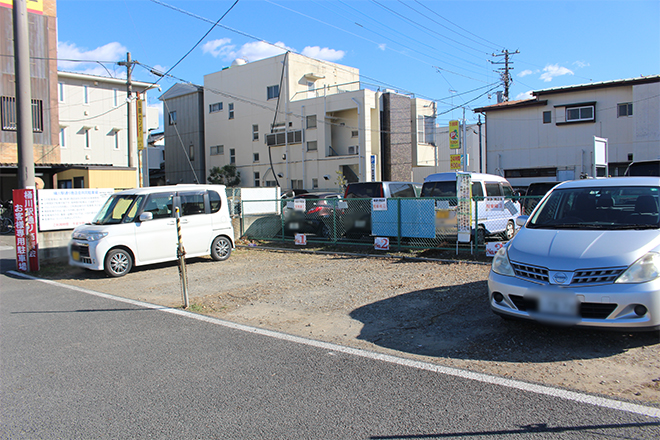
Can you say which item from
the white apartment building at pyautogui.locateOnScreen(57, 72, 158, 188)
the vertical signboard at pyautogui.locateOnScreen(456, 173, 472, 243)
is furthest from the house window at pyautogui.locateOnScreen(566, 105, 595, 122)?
the white apartment building at pyautogui.locateOnScreen(57, 72, 158, 188)

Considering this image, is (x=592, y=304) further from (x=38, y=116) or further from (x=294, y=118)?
(x=294, y=118)

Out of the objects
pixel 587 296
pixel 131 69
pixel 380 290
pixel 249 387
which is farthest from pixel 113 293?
pixel 131 69

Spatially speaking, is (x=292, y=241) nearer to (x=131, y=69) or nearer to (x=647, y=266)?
(x=647, y=266)

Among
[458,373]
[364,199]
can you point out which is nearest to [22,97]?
[364,199]

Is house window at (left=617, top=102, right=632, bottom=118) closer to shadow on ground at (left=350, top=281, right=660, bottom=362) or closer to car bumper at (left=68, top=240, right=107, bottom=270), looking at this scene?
shadow on ground at (left=350, top=281, right=660, bottom=362)

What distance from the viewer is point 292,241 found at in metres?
14.8

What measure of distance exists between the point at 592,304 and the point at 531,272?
0.65 meters

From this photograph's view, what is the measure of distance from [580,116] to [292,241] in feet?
65.5

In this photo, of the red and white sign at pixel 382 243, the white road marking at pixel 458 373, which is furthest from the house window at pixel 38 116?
the white road marking at pixel 458 373

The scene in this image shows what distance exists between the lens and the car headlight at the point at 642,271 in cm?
441

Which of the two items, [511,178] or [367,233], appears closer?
[367,233]

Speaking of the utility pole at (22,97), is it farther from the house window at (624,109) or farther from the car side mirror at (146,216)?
the house window at (624,109)

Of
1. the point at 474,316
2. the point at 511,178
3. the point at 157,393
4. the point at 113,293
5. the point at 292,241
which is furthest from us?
the point at 511,178

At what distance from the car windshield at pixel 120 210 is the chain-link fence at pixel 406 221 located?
511cm
